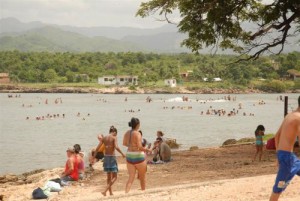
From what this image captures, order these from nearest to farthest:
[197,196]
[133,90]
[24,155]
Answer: [197,196] < [24,155] < [133,90]

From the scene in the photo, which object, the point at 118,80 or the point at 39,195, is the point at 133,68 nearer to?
the point at 118,80

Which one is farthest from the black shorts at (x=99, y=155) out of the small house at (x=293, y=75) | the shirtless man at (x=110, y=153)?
the small house at (x=293, y=75)

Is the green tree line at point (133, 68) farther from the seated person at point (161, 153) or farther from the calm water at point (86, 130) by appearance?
the seated person at point (161, 153)

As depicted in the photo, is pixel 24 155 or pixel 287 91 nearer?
pixel 24 155

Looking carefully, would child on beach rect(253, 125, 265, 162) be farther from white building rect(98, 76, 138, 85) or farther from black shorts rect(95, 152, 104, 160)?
white building rect(98, 76, 138, 85)

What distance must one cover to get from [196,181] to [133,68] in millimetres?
130829

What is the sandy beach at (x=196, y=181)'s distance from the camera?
8.87 metres

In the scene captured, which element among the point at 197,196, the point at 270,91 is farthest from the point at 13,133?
the point at 270,91

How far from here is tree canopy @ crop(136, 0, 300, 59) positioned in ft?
52.0

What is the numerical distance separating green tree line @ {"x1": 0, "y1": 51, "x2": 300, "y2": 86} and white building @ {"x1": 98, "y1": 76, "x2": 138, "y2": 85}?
105 inches

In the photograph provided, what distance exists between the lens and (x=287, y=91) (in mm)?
129500

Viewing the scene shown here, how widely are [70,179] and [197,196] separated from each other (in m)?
4.54

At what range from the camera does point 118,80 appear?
133m

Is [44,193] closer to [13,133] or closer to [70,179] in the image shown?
[70,179]
